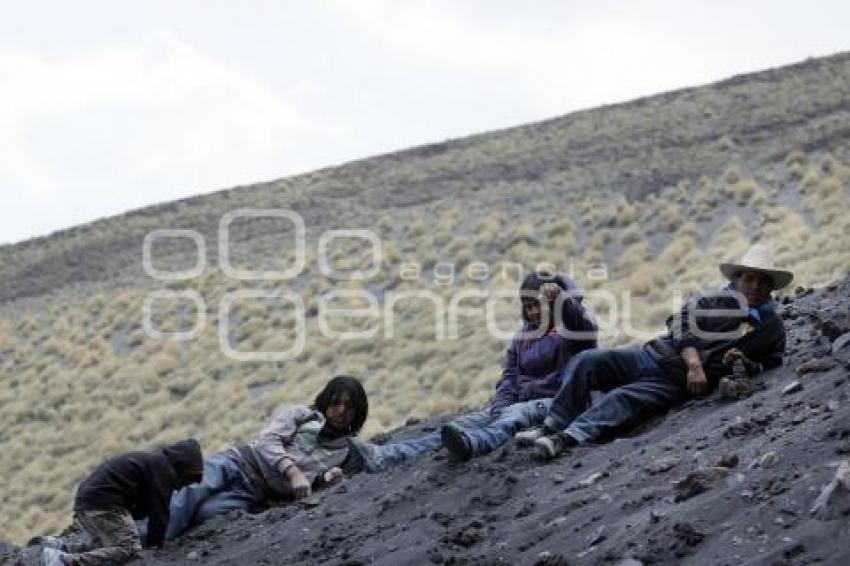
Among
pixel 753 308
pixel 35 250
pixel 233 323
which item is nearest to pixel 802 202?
pixel 233 323

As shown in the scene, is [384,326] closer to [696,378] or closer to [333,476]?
[333,476]

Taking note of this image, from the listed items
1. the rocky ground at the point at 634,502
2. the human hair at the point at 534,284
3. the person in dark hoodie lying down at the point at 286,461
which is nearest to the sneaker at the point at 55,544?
the rocky ground at the point at 634,502

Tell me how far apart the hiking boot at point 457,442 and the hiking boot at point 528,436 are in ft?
1.00

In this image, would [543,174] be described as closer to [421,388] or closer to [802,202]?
[802,202]

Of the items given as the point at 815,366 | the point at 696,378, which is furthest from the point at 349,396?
the point at 815,366

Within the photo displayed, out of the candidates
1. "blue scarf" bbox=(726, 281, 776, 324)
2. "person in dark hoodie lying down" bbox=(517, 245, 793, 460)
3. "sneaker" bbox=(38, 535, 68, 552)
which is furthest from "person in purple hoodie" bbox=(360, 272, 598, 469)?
"sneaker" bbox=(38, 535, 68, 552)

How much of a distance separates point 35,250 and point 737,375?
36425 millimetres

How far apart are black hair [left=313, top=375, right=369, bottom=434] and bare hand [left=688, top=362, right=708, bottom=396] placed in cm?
200

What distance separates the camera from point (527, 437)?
7.91 metres

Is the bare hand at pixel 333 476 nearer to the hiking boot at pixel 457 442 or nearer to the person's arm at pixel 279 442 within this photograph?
the person's arm at pixel 279 442

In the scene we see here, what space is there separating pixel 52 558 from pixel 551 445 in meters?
2.87

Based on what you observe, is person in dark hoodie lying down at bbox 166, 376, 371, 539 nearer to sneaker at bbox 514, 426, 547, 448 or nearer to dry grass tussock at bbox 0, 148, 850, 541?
sneaker at bbox 514, 426, 547, 448

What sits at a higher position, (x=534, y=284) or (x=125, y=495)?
(x=534, y=284)

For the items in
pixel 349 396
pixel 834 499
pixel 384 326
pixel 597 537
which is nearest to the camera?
pixel 834 499
